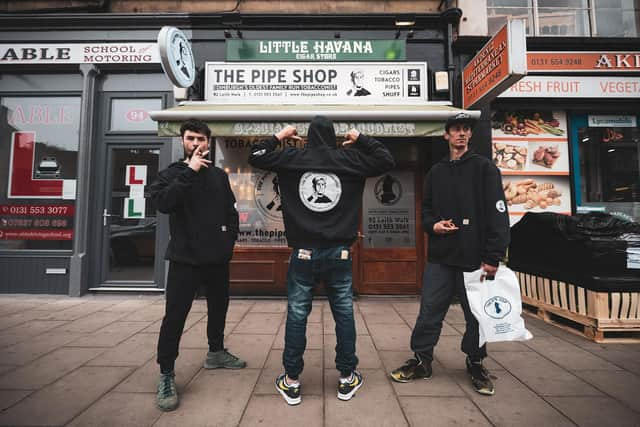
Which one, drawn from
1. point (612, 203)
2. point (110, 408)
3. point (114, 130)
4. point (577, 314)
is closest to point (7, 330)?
point (110, 408)

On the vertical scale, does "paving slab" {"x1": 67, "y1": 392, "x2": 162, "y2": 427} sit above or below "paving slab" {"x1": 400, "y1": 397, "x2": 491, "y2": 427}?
above

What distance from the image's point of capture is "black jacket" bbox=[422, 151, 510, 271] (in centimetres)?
227

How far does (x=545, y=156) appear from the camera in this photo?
5.41 m

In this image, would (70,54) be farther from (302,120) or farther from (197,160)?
(197,160)

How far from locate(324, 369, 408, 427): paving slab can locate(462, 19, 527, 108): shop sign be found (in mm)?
3804

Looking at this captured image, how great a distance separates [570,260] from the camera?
3662mm

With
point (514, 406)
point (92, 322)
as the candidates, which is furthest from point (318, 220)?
point (92, 322)

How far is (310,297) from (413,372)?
1.13 metres

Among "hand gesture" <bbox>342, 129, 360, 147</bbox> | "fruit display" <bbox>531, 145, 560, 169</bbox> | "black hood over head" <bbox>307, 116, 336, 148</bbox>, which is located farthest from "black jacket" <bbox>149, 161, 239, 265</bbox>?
"fruit display" <bbox>531, 145, 560, 169</bbox>

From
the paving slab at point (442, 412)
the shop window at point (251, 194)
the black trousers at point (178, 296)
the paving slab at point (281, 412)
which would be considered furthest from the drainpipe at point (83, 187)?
the paving slab at point (442, 412)

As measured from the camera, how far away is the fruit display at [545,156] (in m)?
5.40

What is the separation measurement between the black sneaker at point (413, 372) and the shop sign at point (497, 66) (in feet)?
11.4

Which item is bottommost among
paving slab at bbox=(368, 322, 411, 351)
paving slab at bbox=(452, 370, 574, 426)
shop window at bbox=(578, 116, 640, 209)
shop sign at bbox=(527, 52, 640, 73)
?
paving slab at bbox=(452, 370, 574, 426)

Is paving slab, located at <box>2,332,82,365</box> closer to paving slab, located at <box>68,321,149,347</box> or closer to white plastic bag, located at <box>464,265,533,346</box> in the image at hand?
paving slab, located at <box>68,321,149,347</box>
